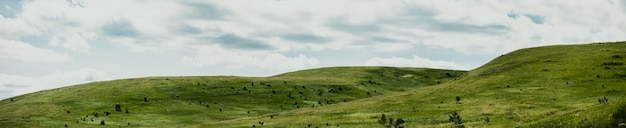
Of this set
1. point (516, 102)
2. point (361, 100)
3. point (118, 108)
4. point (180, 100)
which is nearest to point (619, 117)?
point (516, 102)

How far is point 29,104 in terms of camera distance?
103438mm

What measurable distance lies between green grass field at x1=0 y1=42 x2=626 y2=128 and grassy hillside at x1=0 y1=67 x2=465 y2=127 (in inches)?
7.6

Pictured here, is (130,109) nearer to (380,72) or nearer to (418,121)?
(418,121)

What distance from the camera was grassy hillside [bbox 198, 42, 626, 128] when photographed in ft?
157

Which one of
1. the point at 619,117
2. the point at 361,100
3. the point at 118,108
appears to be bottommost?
the point at 619,117

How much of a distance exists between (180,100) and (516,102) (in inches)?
2500

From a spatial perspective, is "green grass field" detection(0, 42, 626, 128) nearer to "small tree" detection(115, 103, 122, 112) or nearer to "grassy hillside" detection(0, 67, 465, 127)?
"grassy hillside" detection(0, 67, 465, 127)

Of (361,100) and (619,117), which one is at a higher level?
(361,100)

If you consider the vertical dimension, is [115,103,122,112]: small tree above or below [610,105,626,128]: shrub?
above

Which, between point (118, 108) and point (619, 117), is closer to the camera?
point (619, 117)

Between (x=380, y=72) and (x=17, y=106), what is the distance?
96599 mm

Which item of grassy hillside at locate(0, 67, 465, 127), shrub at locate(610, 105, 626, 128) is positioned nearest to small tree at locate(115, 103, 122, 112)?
grassy hillside at locate(0, 67, 465, 127)

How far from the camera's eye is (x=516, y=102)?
2677 inches

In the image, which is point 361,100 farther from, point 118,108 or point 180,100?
point 118,108
